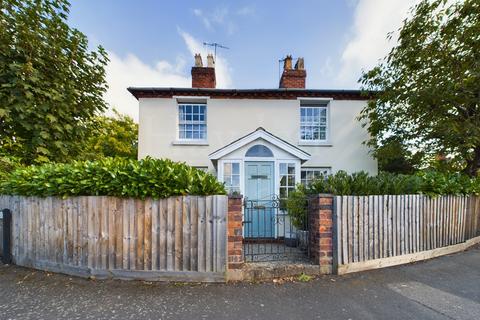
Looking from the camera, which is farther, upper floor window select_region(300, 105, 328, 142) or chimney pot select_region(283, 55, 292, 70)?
chimney pot select_region(283, 55, 292, 70)

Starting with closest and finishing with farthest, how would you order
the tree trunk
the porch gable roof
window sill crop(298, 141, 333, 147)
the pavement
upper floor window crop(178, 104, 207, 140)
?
the pavement → the porch gable roof → the tree trunk → window sill crop(298, 141, 333, 147) → upper floor window crop(178, 104, 207, 140)

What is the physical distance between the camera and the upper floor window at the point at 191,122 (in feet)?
34.6

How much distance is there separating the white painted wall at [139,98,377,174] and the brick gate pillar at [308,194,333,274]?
226 inches

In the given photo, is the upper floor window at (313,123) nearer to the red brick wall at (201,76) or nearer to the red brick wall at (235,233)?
the red brick wall at (201,76)

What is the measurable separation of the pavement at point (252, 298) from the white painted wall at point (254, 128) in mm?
6158

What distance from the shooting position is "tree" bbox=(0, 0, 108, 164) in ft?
20.4

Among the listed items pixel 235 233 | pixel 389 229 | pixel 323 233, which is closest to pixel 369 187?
pixel 389 229

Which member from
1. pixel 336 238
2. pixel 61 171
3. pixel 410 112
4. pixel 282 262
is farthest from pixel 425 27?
pixel 61 171

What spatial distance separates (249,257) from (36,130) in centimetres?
647

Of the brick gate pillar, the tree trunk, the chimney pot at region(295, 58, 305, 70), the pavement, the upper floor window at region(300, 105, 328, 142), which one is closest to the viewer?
the pavement

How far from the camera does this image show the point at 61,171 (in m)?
4.72

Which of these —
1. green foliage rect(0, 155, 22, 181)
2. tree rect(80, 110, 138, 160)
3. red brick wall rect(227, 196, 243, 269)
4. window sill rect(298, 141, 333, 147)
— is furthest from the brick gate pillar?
tree rect(80, 110, 138, 160)

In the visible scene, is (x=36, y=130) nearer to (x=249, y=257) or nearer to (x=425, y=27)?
(x=249, y=257)

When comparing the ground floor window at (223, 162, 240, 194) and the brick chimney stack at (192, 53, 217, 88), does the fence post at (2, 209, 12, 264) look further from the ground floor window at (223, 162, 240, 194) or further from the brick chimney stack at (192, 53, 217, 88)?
the brick chimney stack at (192, 53, 217, 88)
